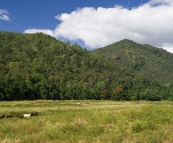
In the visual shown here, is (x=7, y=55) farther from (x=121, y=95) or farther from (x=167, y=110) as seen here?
(x=167, y=110)

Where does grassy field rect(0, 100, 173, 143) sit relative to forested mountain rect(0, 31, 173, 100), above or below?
below

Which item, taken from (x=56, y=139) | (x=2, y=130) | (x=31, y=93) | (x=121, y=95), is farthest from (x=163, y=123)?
(x=121, y=95)

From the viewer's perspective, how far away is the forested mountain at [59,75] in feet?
323

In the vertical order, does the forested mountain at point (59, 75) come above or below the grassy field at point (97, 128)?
above

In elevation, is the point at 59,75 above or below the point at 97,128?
above

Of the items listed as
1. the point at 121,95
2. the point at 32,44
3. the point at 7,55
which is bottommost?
the point at 121,95

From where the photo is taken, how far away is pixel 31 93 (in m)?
96.0

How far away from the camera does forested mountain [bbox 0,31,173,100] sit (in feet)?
323

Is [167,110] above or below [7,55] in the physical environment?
below

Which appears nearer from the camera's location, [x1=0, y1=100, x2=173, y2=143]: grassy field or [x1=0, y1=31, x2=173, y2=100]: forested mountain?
[x1=0, y1=100, x2=173, y2=143]: grassy field

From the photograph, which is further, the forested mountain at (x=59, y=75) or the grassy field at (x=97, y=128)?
the forested mountain at (x=59, y=75)

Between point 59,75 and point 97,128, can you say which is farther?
point 59,75

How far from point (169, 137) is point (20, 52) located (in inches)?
5956

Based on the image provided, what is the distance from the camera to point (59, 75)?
140 m
